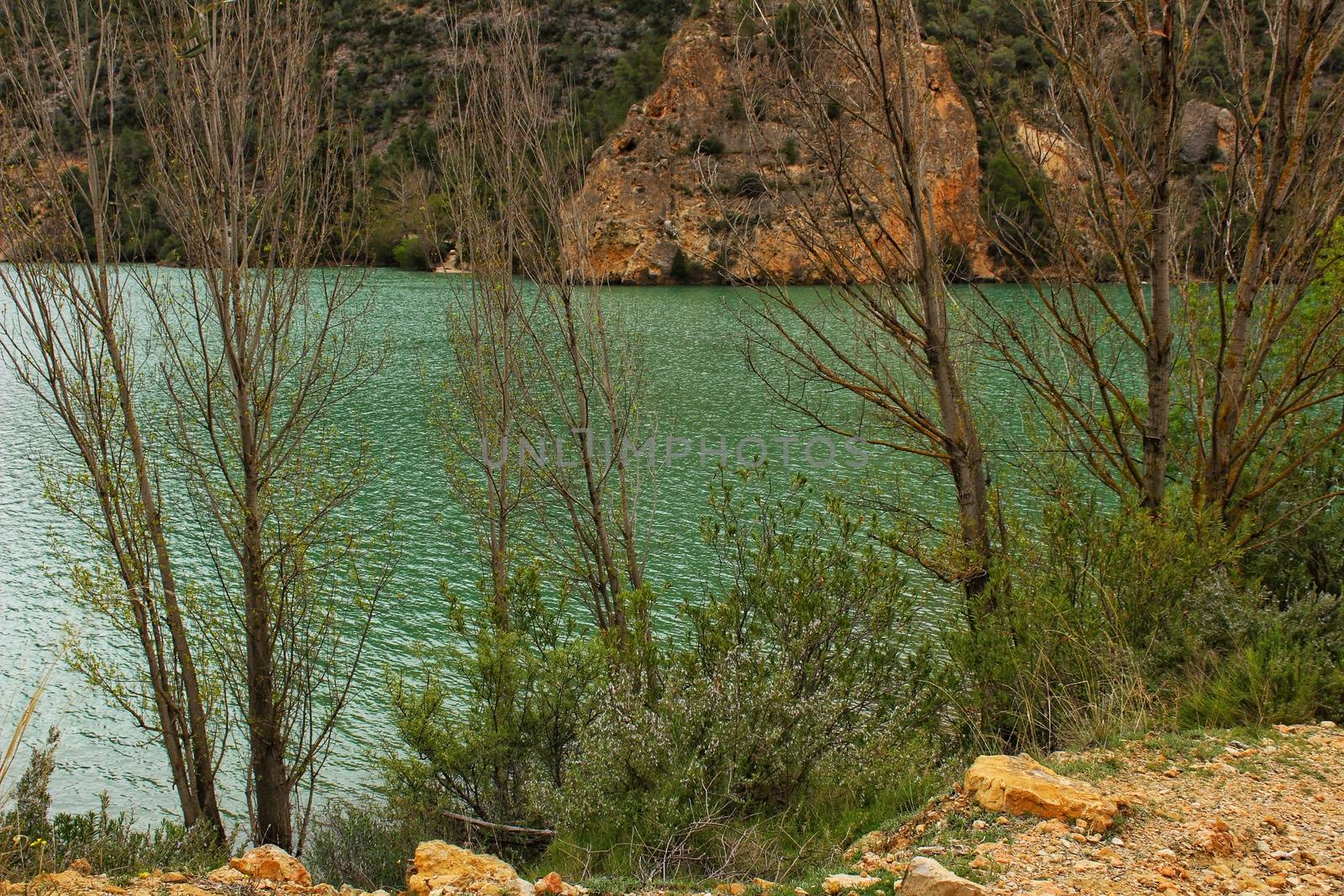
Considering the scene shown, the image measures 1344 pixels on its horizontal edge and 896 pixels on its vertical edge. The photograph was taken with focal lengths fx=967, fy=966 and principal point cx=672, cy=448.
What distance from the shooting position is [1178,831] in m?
3.24

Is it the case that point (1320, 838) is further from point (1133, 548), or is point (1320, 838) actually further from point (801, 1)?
point (801, 1)

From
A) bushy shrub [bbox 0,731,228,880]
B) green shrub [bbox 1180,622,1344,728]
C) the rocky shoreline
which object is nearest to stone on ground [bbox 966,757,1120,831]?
the rocky shoreline

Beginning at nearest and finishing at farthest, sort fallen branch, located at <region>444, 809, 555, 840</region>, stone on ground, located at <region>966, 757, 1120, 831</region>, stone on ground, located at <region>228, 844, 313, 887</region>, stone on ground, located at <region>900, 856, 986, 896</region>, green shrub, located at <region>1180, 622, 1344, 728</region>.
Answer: stone on ground, located at <region>900, 856, 986, 896</region>, stone on ground, located at <region>966, 757, 1120, 831</region>, stone on ground, located at <region>228, 844, 313, 887</region>, green shrub, located at <region>1180, 622, 1344, 728</region>, fallen branch, located at <region>444, 809, 555, 840</region>

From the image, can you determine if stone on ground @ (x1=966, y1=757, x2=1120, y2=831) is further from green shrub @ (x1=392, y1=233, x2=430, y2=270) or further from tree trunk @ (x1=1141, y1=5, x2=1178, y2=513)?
green shrub @ (x1=392, y1=233, x2=430, y2=270)

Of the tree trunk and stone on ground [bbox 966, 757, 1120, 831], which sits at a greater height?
the tree trunk

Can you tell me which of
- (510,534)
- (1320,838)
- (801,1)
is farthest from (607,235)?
(1320,838)

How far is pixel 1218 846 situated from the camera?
10.2 feet

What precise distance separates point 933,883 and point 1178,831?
1003 mm

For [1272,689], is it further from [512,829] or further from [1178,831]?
[512,829]

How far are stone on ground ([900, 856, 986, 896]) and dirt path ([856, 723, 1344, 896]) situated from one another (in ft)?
0.51

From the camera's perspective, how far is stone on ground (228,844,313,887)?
4.19m

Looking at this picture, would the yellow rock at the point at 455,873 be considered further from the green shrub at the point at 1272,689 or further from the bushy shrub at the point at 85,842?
the green shrub at the point at 1272,689

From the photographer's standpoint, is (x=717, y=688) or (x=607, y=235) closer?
(x=717, y=688)

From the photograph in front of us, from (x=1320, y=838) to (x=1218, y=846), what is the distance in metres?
0.36
